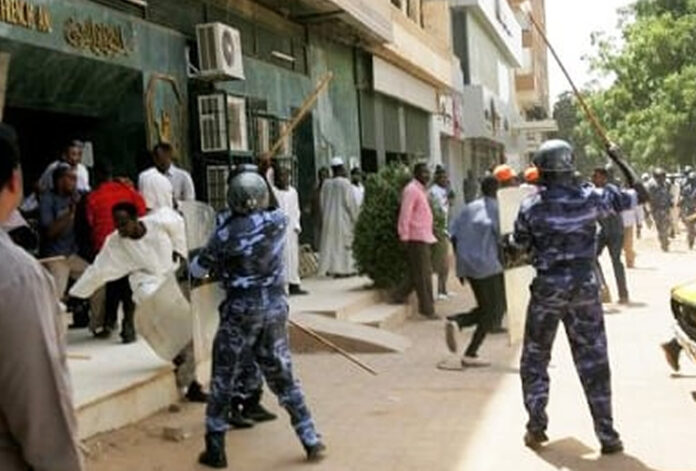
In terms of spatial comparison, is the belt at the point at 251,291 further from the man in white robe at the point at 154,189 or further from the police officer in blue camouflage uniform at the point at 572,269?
the man in white robe at the point at 154,189

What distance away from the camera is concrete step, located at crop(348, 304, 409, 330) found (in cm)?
1070

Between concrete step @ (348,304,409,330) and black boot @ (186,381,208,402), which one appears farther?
concrete step @ (348,304,409,330)

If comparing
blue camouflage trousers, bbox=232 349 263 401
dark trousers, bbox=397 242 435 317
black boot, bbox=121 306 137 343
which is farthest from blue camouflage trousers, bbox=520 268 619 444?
dark trousers, bbox=397 242 435 317

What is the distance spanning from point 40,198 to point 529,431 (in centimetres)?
481

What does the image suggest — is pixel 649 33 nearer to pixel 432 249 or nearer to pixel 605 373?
pixel 432 249

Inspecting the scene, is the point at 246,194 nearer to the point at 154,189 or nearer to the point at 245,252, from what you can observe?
the point at 245,252

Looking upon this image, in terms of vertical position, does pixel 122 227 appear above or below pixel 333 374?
above

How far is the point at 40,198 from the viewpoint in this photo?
8.71 metres

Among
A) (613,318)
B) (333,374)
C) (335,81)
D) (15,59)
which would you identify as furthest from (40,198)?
(335,81)

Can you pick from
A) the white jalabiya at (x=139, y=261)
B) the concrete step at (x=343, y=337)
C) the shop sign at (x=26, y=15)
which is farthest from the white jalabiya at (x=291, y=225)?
the white jalabiya at (x=139, y=261)

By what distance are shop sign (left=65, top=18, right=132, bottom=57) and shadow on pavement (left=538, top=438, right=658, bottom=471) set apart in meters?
5.92

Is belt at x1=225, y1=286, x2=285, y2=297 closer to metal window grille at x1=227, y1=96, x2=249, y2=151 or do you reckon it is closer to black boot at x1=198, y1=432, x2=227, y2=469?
black boot at x1=198, y1=432, x2=227, y2=469

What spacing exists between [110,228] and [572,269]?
3962 mm

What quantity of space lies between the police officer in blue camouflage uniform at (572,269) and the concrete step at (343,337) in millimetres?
3788
